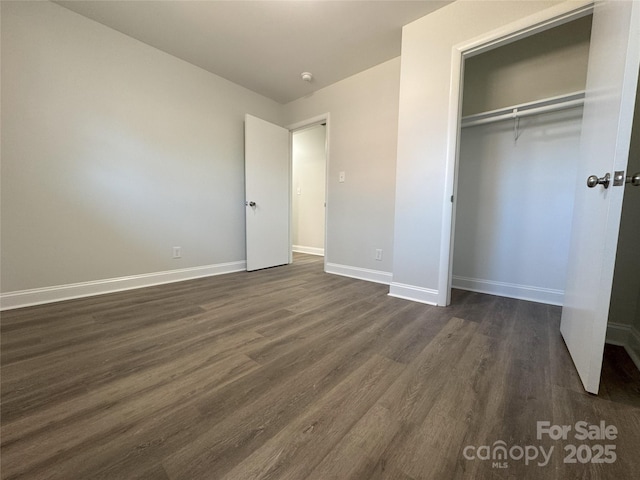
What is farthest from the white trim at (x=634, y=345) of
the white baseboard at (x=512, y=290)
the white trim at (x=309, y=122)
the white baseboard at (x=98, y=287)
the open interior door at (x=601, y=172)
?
the white baseboard at (x=98, y=287)

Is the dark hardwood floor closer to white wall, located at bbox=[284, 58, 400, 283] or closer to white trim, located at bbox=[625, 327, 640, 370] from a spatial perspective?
white trim, located at bbox=[625, 327, 640, 370]

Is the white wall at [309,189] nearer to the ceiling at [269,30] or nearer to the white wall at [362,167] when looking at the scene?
the white wall at [362,167]

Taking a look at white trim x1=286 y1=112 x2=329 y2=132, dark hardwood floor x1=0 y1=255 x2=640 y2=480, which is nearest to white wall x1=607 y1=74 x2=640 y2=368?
dark hardwood floor x1=0 y1=255 x2=640 y2=480

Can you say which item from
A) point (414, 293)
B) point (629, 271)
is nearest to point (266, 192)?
point (414, 293)

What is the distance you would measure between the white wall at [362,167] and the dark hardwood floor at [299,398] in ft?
3.72

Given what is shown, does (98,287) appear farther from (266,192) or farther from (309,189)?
(309,189)

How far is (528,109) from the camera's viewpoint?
1.95 meters

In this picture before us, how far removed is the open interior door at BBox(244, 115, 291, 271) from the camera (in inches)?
121

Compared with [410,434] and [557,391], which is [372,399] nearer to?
[410,434]

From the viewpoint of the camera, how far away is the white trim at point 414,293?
1.99m

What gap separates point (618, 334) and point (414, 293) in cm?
115

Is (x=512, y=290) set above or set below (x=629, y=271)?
below

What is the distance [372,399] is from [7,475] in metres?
1.09

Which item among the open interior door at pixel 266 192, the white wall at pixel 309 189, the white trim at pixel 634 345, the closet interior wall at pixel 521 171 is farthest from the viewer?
the white wall at pixel 309 189
